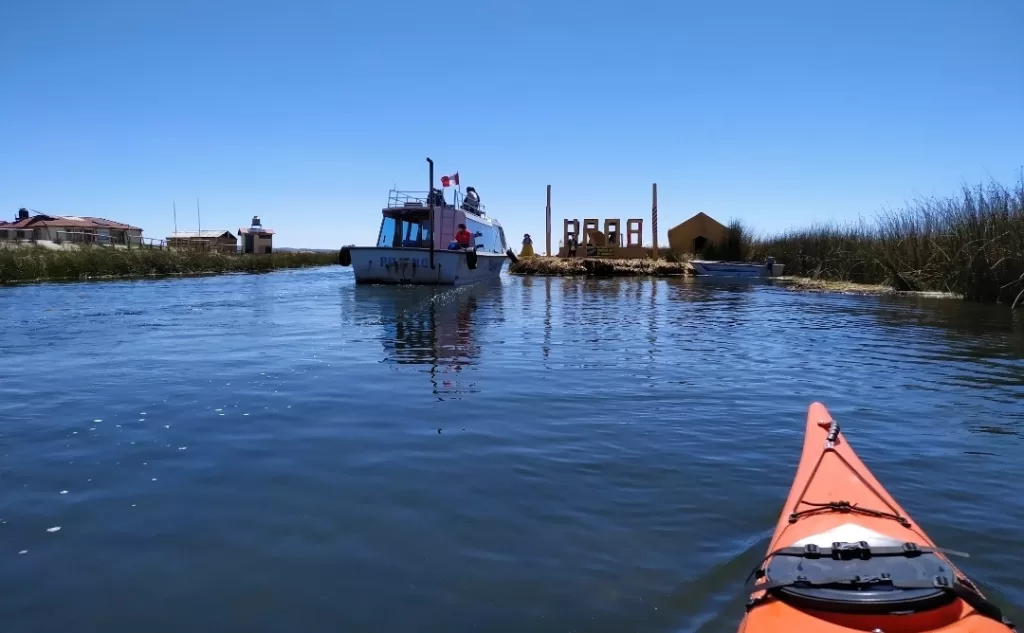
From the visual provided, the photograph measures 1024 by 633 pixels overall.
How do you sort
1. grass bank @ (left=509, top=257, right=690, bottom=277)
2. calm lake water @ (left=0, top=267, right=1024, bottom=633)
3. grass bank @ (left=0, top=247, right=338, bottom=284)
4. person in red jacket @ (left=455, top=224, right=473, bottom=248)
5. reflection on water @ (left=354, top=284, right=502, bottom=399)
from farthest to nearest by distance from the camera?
grass bank @ (left=509, top=257, right=690, bottom=277) → grass bank @ (left=0, top=247, right=338, bottom=284) → person in red jacket @ (left=455, top=224, right=473, bottom=248) → reflection on water @ (left=354, top=284, right=502, bottom=399) → calm lake water @ (left=0, top=267, right=1024, bottom=633)

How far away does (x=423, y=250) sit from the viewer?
25.1 m

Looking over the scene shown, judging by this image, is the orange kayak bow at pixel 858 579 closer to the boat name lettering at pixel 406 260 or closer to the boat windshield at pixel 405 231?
the boat name lettering at pixel 406 260

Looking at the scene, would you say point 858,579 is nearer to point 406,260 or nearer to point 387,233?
point 406,260

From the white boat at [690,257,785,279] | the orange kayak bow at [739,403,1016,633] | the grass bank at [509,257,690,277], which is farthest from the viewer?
the grass bank at [509,257,690,277]

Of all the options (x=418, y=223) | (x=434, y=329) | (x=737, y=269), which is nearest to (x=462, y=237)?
(x=418, y=223)

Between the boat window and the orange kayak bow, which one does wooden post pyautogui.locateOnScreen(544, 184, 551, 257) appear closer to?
the boat window

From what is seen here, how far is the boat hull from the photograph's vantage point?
2528 centimetres

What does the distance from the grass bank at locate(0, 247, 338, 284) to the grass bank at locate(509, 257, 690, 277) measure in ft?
64.9

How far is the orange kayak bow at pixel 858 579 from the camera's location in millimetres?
2434

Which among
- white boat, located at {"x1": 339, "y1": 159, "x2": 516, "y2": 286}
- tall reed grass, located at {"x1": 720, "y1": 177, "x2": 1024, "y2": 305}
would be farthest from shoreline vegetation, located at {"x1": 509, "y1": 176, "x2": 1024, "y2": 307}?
white boat, located at {"x1": 339, "y1": 159, "x2": 516, "y2": 286}

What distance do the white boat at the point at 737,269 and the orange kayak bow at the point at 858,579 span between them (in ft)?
116

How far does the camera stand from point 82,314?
51.9 ft

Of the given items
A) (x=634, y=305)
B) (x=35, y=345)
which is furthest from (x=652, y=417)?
(x=634, y=305)

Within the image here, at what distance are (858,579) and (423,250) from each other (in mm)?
23239
